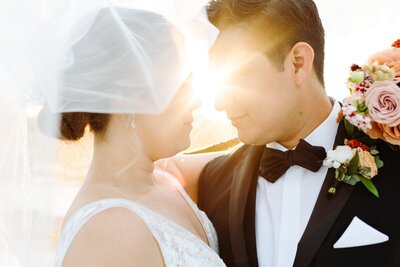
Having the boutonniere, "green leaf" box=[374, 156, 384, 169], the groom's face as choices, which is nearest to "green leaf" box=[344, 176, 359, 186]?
the boutonniere

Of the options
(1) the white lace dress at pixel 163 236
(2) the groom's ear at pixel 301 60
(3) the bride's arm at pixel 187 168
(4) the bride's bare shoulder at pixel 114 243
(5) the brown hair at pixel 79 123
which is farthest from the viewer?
(3) the bride's arm at pixel 187 168

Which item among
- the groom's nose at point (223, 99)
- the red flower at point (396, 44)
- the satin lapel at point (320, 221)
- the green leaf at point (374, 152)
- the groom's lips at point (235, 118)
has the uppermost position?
the red flower at point (396, 44)

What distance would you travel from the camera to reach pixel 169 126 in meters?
2.47

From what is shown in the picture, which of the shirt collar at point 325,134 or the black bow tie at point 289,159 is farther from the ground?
the shirt collar at point 325,134

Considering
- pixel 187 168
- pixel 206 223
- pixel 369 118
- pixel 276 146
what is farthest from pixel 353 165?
pixel 187 168

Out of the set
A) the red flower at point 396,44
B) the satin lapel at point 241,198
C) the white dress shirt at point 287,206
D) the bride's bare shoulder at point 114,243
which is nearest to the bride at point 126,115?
the bride's bare shoulder at point 114,243

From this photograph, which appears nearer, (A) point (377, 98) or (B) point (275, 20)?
(A) point (377, 98)

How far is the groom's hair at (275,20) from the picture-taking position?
300 cm

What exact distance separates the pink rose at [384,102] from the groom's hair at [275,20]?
57 cm

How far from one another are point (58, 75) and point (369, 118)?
153cm

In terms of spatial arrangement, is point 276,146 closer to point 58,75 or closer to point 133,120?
point 133,120

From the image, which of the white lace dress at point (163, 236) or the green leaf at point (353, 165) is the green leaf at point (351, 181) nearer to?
the green leaf at point (353, 165)

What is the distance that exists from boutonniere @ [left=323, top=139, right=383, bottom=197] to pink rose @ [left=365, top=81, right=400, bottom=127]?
0.18 m

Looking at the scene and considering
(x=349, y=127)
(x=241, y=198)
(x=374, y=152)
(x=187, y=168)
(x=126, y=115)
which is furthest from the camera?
(x=187, y=168)
